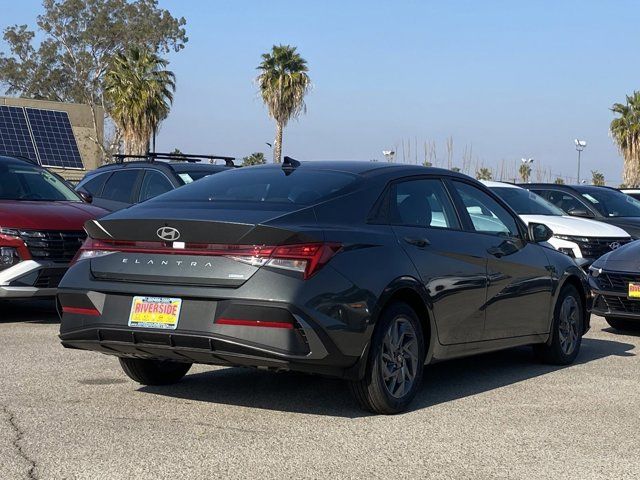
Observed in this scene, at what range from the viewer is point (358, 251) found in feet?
20.3

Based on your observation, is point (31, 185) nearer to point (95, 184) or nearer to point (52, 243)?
point (52, 243)

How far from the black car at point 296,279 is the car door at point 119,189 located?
6.55 metres

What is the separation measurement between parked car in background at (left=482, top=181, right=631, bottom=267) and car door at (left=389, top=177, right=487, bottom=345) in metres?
6.65

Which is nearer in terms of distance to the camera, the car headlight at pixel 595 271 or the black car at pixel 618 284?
the black car at pixel 618 284

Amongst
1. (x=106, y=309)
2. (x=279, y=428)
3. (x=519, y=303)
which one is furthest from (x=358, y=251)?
(x=519, y=303)

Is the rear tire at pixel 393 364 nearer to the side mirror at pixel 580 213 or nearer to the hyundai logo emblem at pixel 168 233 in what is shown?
the hyundai logo emblem at pixel 168 233

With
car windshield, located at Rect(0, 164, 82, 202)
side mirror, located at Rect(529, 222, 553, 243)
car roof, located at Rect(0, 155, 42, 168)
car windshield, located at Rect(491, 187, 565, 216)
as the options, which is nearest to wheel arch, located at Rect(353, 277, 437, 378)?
side mirror, located at Rect(529, 222, 553, 243)

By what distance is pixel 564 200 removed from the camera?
1728 centimetres

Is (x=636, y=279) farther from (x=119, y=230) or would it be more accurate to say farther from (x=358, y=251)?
(x=119, y=230)

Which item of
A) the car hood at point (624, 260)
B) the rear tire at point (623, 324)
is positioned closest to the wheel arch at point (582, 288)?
the car hood at point (624, 260)

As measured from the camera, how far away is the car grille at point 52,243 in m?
10.3

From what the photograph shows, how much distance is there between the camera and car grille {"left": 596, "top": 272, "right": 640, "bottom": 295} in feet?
34.3

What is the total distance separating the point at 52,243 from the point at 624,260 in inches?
227

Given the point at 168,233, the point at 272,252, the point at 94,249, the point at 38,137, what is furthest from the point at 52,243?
the point at 38,137
